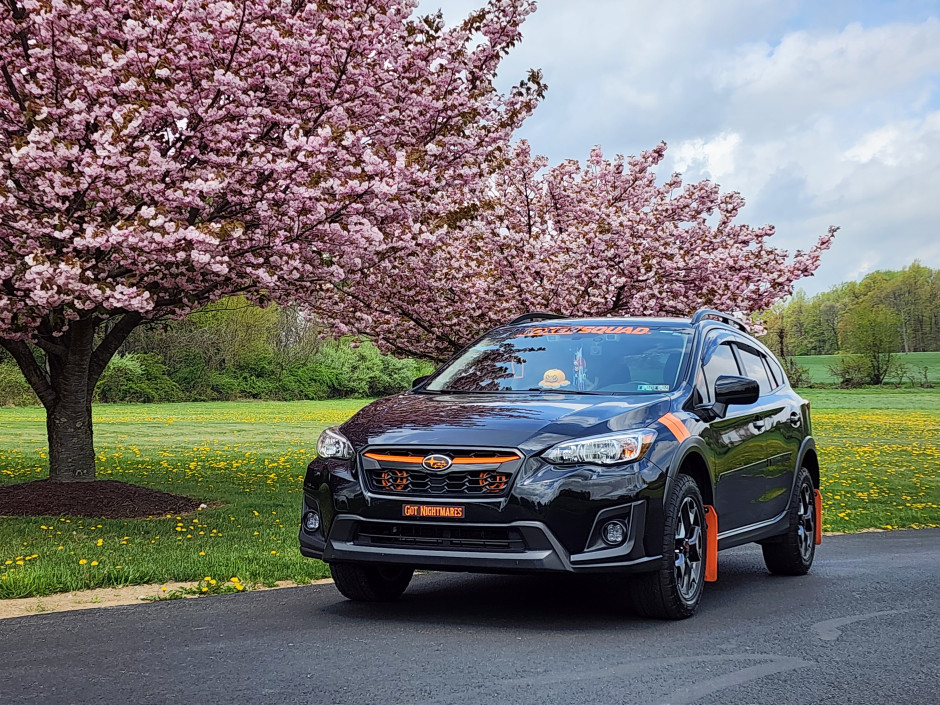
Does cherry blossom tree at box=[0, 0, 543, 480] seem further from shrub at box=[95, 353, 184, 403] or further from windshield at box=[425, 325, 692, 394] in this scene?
shrub at box=[95, 353, 184, 403]

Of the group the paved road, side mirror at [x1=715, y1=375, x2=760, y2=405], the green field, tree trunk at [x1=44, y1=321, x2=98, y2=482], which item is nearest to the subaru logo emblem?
the paved road

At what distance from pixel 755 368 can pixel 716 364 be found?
1.06 m

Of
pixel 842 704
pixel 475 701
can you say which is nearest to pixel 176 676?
pixel 475 701

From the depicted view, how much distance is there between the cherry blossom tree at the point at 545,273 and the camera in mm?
18578

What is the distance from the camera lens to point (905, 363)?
98438mm

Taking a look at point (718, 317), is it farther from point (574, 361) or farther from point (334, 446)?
point (334, 446)

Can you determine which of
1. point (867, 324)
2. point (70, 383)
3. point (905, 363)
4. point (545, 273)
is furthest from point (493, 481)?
point (905, 363)

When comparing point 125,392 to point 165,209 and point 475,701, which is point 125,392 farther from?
point 475,701

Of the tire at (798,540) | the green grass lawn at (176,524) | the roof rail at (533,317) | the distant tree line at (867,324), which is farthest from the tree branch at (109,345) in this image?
the distant tree line at (867,324)

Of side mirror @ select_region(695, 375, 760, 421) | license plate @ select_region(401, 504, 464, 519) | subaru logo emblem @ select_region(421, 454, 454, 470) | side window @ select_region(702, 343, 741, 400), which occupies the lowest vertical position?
license plate @ select_region(401, 504, 464, 519)

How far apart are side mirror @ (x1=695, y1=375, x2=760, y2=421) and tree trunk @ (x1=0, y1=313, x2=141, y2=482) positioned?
863 cm

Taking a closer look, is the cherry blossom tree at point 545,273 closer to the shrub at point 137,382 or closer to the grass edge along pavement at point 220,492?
the grass edge along pavement at point 220,492

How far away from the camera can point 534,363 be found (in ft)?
25.8

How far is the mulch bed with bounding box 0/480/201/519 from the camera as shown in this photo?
13305 mm
